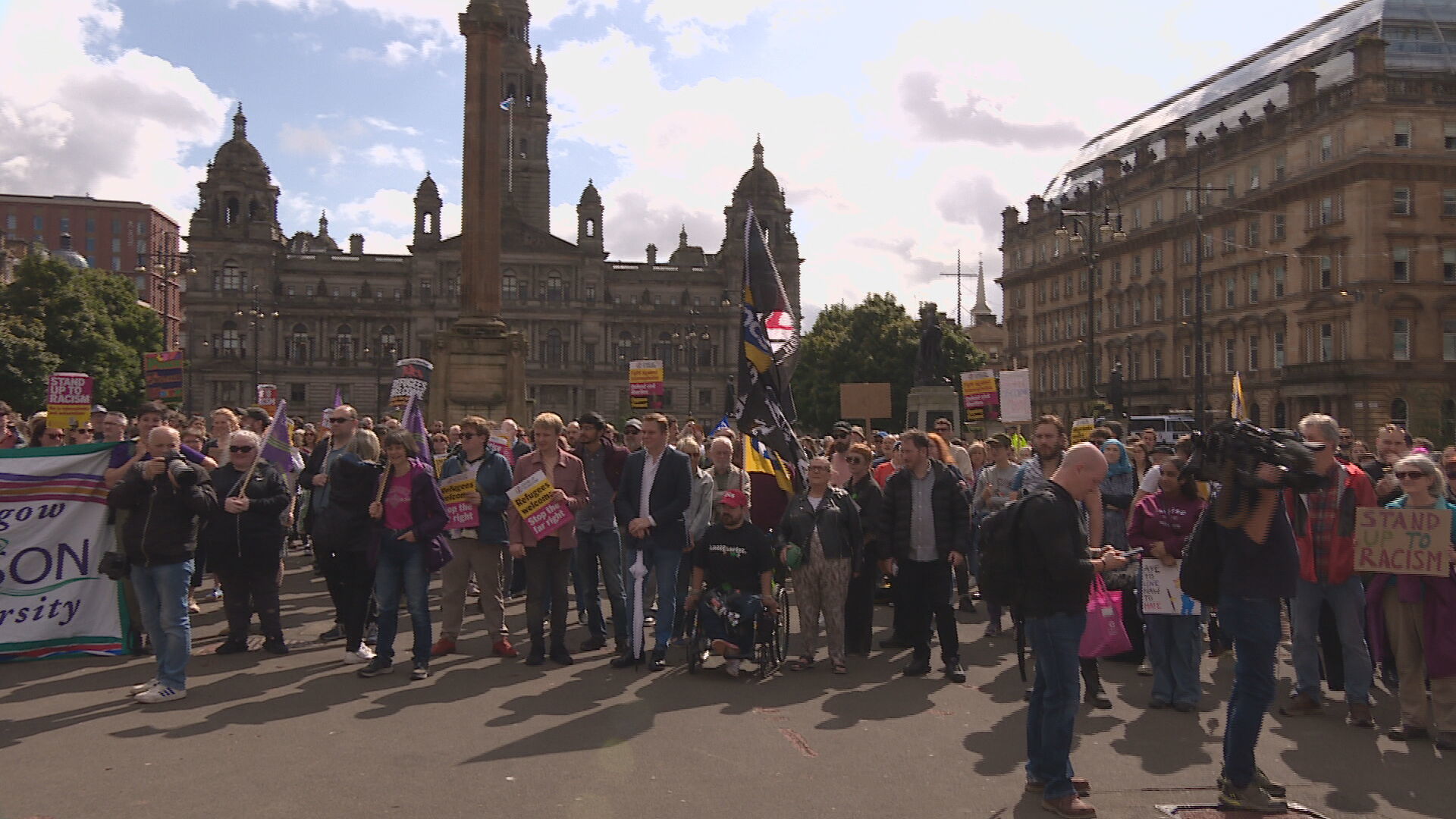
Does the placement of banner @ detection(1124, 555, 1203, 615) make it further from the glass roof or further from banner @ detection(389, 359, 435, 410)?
the glass roof

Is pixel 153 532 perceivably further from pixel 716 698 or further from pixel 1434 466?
pixel 1434 466

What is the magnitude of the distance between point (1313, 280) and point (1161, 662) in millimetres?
48565

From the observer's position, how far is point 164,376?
2198cm

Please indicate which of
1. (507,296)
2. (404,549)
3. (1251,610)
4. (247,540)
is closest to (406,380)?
(247,540)

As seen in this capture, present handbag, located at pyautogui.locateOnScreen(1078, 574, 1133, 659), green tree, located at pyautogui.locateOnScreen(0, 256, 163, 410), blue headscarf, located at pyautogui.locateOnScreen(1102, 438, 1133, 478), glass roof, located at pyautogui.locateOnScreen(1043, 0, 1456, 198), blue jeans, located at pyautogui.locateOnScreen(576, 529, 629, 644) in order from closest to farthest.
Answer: handbag, located at pyautogui.locateOnScreen(1078, 574, 1133, 659)
blue headscarf, located at pyautogui.locateOnScreen(1102, 438, 1133, 478)
blue jeans, located at pyautogui.locateOnScreen(576, 529, 629, 644)
green tree, located at pyautogui.locateOnScreen(0, 256, 163, 410)
glass roof, located at pyautogui.locateOnScreen(1043, 0, 1456, 198)

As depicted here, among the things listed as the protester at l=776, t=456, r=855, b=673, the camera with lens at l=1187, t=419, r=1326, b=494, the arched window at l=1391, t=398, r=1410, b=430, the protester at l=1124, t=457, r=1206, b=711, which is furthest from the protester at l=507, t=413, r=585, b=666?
the arched window at l=1391, t=398, r=1410, b=430

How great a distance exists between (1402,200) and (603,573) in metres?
48.5

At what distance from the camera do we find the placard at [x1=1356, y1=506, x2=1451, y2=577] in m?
7.10

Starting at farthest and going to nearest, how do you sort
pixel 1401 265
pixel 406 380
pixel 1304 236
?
1. pixel 1304 236
2. pixel 1401 265
3. pixel 406 380

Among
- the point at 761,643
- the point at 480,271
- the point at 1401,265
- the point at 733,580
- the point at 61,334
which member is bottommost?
the point at 761,643

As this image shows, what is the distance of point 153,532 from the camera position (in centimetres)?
775

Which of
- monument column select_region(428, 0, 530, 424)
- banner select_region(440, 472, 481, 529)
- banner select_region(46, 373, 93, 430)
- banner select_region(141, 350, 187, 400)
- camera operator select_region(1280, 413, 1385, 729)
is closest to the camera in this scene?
camera operator select_region(1280, 413, 1385, 729)

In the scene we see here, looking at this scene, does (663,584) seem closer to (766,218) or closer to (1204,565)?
(1204,565)

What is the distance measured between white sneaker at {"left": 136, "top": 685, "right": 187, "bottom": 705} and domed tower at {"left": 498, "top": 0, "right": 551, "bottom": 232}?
10041cm
